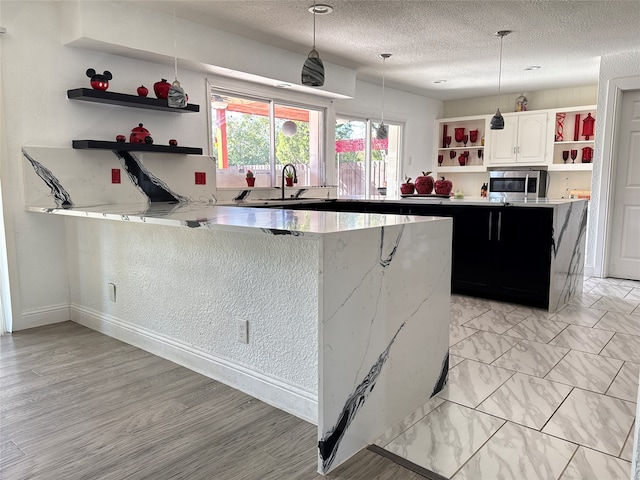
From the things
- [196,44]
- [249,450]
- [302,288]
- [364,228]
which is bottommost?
[249,450]

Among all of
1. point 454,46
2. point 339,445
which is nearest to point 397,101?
point 454,46

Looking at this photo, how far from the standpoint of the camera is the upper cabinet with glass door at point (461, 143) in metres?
7.53

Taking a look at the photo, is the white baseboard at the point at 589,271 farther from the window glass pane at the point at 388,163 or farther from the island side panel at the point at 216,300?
the island side panel at the point at 216,300

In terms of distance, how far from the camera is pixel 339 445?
5.72ft

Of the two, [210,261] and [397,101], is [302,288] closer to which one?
[210,261]

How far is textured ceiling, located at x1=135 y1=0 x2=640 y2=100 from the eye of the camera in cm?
354

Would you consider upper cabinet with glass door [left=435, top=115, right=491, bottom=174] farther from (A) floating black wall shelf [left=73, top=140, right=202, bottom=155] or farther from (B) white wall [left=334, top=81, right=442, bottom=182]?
(A) floating black wall shelf [left=73, top=140, right=202, bottom=155]

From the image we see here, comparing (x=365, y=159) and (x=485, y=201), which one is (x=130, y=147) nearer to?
(x=485, y=201)

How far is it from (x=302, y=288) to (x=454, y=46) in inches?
144

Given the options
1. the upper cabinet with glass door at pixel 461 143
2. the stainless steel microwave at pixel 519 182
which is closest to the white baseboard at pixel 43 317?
the stainless steel microwave at pixel 519 182

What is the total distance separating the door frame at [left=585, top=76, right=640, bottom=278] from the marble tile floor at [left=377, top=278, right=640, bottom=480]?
176 centimetres

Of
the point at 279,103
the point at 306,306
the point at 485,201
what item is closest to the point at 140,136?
the point at 279,103

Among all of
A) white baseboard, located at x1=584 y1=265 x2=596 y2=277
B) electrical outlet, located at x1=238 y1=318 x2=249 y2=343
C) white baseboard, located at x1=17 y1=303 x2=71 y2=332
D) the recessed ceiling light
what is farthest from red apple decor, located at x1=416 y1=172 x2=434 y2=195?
white baseboard, located at x1=17 y1=303 x2=71 y2=332

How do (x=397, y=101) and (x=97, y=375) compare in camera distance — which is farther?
(x=397, y=101)
